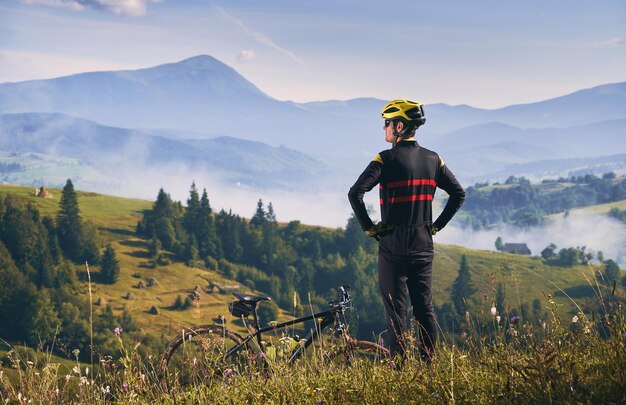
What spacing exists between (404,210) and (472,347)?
197 cm

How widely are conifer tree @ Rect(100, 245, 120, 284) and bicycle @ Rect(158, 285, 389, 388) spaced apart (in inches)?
7761

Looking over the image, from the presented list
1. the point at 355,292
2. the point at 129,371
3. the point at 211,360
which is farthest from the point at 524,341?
the point at 355,292

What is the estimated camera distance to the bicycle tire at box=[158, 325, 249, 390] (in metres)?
6.05

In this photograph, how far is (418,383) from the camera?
484 centimetres

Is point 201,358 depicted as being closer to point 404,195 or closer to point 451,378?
point 451,378

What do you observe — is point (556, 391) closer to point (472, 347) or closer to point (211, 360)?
point (472, 347)

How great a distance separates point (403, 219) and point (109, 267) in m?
200

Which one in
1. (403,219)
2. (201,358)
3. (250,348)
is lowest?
(250,348)

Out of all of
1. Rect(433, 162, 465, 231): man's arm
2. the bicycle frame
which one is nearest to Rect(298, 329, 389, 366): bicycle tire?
the bicycle frame

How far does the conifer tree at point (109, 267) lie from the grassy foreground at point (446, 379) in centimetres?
19778

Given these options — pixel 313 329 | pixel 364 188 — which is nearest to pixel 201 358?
pixel 313 329

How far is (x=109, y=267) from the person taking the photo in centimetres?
19488

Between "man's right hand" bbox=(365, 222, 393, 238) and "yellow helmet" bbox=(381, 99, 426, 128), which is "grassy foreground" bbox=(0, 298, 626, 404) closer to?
"man's right hand" bbox=(365, 222, 393, 238)

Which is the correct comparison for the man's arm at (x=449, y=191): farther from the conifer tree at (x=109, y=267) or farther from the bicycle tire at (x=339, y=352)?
the conifer tree at (x=109, y=267)
